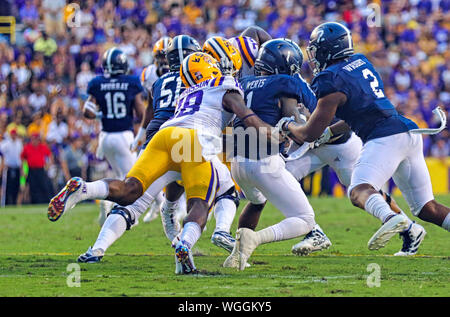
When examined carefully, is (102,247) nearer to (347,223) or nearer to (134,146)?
(134,146)

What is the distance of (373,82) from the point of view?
6.34 metres

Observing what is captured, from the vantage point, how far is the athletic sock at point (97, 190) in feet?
19.7

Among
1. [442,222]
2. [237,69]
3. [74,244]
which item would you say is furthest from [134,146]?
[442,222]

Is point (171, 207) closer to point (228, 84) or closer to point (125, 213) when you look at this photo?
point (125, 213)

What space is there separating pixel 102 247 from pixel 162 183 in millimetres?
775

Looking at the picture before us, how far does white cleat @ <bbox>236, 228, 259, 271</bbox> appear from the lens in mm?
6066

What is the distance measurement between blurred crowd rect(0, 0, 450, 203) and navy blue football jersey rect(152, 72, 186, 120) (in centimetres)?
909

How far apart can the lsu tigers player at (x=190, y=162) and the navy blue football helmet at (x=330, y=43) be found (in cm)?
78

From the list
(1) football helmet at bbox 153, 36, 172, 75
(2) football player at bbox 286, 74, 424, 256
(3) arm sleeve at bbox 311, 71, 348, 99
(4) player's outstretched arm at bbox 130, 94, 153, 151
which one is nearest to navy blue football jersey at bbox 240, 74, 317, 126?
(3) arm sleeve at bbox 311, 71, 348, 99

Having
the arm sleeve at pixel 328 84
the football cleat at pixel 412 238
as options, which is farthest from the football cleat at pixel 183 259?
the football cleat at pixel 412 238

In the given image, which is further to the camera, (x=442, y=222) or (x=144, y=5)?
(x=144, y=5)

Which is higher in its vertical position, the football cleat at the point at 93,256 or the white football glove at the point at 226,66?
the white football glove at the point at 226,66

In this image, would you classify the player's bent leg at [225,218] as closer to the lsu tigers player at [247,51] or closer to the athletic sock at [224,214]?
the athletic sock at [224,214]
